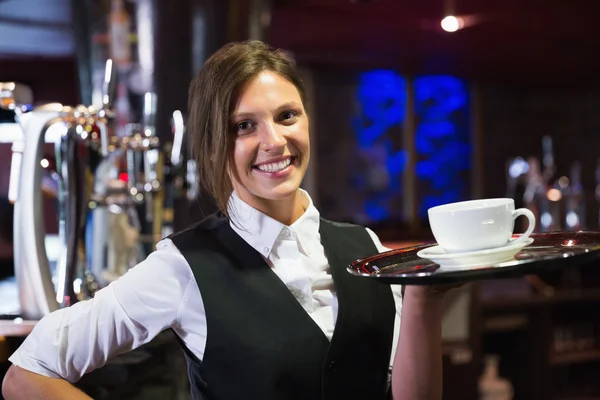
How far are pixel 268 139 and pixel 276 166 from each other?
0.15 feet

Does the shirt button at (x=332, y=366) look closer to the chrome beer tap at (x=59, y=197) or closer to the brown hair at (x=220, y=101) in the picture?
the brown hair at (x=220, y=101)

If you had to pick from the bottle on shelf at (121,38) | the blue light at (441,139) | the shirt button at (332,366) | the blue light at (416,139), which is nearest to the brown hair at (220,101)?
the shirt button at (332,366)

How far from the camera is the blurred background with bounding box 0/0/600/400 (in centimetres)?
335

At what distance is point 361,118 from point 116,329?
5315mm

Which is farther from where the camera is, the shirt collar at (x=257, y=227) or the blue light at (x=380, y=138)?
the blue light at (x=380, y=138)

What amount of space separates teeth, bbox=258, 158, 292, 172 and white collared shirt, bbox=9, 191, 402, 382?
92mm

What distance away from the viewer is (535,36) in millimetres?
5434

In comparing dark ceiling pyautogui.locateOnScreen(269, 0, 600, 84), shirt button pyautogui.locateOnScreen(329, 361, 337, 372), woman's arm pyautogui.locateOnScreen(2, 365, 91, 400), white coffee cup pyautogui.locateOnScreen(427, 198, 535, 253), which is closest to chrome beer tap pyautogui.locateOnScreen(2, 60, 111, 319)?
woman's arm pyautogui.locateOnScreen(2, 365, 91, 400)

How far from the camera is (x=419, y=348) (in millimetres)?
1110

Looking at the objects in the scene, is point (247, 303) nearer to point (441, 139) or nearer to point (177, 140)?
point (177, 140)

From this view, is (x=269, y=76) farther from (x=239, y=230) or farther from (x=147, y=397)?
(x=147, y=397)

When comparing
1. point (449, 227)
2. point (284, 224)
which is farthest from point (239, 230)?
point (449, 227)

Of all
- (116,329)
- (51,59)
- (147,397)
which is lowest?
(147,397)

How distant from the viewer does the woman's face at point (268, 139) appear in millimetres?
1208
